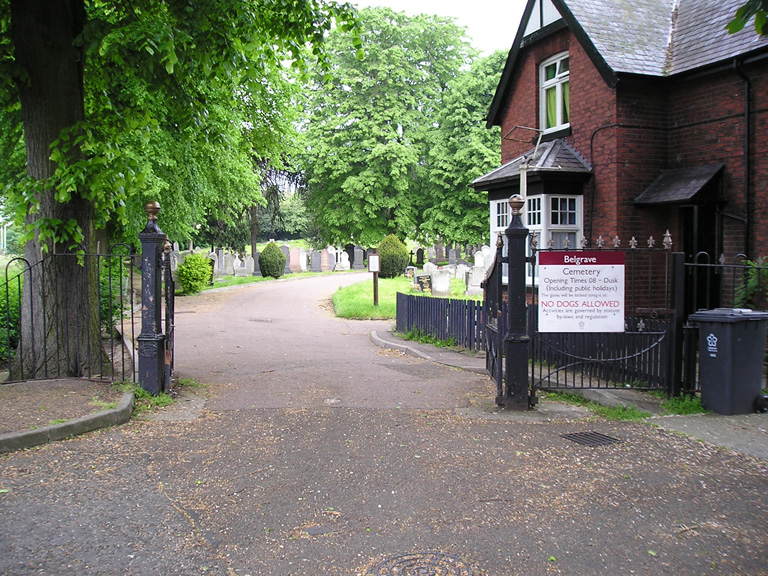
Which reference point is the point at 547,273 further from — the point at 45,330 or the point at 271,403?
the point at 45,330

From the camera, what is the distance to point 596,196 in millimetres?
12062

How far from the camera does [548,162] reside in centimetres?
1215

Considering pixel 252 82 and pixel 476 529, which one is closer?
pixel 476 529

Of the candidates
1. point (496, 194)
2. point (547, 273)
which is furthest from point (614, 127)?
point (547, 273)

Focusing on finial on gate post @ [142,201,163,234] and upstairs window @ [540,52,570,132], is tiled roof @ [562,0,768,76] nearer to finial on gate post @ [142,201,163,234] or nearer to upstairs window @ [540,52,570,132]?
upstairs window @ [540,52,570,132]

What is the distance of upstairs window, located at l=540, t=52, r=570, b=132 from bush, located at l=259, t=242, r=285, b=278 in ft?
81.5

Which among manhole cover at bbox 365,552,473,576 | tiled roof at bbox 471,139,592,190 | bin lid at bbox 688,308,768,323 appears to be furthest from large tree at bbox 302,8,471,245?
manhole cover at bbox 365,552,473,576

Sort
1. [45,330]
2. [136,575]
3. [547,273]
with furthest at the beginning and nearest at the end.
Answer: [45,330], [547,273], [136,575]

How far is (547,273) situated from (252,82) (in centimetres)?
499

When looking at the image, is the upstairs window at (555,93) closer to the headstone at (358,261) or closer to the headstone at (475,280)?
the headstone at (475,280)

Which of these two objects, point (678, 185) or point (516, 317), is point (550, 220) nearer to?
point (678, 185)

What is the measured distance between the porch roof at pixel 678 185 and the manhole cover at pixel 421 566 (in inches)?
335

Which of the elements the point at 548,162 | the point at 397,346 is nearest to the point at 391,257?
the point at 397,346

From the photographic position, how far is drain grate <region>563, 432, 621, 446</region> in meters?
6.48
